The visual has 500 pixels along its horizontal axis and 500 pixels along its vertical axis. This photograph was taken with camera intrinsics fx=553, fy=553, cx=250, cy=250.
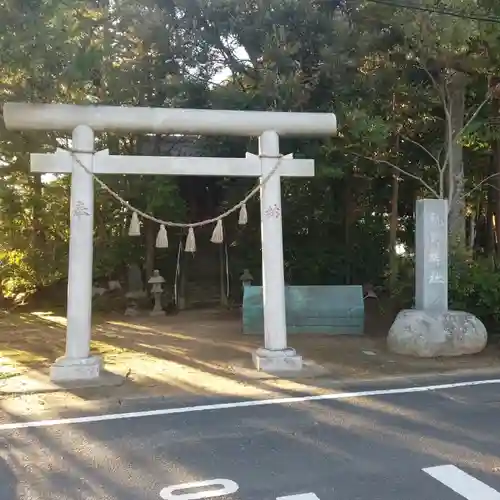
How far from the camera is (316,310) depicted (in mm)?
10602

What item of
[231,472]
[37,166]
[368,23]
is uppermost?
[368,23]

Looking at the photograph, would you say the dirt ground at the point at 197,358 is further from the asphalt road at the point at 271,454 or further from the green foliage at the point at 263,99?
the green foliage at the point at 263,99

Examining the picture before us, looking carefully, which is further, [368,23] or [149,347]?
[368,23]

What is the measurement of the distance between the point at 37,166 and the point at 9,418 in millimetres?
3023

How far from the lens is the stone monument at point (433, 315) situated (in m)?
8.37

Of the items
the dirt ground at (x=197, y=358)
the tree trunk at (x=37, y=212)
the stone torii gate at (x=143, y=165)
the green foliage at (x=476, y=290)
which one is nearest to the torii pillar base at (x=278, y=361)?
the stone torii gate at (x=143, y=165)

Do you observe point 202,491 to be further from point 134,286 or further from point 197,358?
point 134,286

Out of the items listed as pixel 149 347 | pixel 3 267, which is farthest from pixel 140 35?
pixel 3 267

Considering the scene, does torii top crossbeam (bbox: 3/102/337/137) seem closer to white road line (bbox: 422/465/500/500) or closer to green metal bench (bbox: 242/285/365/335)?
green metal bench (bbox: 242/285/365/335)

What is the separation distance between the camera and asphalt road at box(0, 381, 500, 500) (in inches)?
151

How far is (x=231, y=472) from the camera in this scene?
162 inches

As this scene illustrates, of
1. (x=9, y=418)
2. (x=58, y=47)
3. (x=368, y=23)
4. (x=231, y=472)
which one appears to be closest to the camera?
(x=231, y=472)

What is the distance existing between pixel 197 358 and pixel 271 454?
3.94 m

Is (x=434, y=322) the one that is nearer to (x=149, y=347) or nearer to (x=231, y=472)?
(x=149, y=347)
